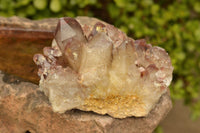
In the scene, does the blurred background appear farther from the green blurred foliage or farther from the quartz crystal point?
the quartz crystal point

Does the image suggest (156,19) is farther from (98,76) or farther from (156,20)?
(98,76)

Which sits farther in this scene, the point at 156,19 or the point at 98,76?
the point at 156,19

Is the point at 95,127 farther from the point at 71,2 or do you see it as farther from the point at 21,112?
the point at 71,2

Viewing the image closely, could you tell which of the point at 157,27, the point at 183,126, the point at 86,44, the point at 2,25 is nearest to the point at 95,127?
the point at 86,44

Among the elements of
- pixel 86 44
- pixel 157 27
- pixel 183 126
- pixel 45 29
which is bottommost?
pixel 183 126

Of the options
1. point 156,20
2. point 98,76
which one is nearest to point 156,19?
point 156,20

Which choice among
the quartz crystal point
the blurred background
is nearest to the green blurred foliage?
the blurred background

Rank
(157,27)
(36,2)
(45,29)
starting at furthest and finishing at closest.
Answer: (157,27) < (36,2) < (45,29)

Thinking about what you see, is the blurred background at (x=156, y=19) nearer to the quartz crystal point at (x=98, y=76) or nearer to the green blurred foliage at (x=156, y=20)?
the green blurred foliage at (x=156, y=20)
